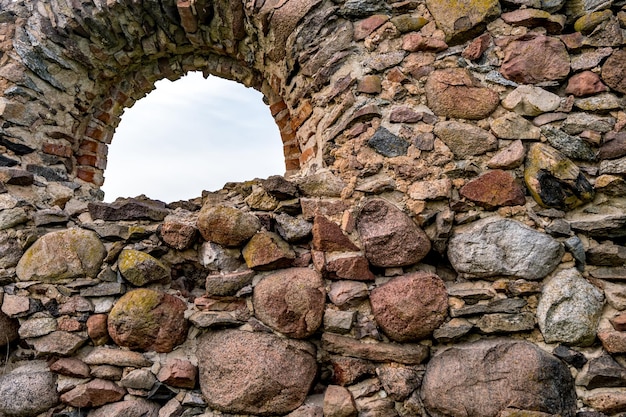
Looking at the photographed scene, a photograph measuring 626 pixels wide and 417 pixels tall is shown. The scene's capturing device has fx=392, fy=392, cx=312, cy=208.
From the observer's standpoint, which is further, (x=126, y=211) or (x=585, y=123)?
(x=126, y=211)

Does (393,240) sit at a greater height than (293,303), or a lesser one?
greater

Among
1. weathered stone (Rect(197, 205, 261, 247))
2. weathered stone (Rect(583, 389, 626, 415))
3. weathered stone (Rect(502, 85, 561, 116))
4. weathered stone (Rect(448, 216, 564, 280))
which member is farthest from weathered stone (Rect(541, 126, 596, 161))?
weathered stone (Rect(197, 205, 261, 247))

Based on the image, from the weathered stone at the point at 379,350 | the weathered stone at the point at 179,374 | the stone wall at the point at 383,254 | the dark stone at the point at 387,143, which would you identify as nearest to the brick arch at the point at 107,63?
the stone wall at the point at 383,254

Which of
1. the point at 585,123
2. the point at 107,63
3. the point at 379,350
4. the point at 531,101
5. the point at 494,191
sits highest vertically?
the point at 107,63

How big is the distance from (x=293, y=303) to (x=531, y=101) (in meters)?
1.55

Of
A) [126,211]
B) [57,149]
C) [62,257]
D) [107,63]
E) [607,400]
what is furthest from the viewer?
[107,63]

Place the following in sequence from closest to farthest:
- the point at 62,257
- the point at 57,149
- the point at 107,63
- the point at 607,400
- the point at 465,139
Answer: the point at 607,400
the point at 465,139
the point at 62,257
the point at 57,149
the point at 107,63

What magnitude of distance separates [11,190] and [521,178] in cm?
292

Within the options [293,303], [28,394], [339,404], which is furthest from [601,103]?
[28,394]

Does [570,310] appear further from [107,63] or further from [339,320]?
[107,63]

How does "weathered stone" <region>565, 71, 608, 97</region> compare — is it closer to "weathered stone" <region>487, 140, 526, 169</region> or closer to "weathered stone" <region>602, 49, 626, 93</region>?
"weathered stone" <region>602, 49, 626, 93</region>

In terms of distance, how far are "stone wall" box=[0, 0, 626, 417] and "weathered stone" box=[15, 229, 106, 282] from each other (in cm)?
1

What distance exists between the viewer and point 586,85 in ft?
6.38

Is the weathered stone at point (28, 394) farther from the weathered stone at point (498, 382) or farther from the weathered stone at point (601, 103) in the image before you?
the weathered stone at point (601, 103)
